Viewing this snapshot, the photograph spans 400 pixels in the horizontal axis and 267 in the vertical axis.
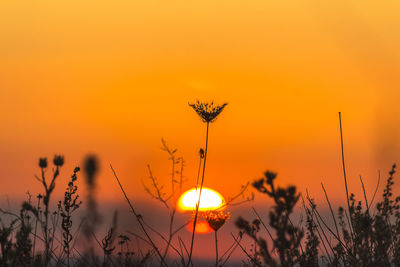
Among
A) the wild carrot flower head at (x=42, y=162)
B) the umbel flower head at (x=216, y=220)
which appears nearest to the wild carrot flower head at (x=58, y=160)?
the wild carrot flower head at (x=42, y=162)

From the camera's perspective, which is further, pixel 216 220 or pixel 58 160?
pixel 216 220

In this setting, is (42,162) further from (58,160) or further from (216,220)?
(216,220)

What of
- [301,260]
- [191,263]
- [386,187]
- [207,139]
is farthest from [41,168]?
[386,187]

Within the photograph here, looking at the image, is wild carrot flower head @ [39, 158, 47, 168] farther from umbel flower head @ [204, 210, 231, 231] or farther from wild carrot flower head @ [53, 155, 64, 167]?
umbel flower head @ [204, 210, 231, 231]

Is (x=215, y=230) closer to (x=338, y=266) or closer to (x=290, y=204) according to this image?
(x=338, y=266)

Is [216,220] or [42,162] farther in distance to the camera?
[216,220]

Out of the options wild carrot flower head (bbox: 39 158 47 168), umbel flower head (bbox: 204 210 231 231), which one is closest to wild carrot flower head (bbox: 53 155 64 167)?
wild carrot flower head (bbox: 39 158 47 168)

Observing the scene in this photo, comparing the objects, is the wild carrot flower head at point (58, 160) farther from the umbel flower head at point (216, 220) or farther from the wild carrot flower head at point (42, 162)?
the umbel flower head at point (216, 220)

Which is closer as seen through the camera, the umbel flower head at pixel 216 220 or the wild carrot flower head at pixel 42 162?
the wild carrot flower head at pixel 42 162

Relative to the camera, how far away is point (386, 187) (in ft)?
18.2

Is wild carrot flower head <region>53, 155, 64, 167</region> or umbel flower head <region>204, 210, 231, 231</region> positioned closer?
wild carrot flower head <region>53, 155, 64, 167</region>

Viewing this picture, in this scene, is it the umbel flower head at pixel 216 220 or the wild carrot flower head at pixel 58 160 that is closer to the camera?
the wild carrot flower head at pixel 58 160

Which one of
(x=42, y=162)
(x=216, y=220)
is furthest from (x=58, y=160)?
(x=216, y=220)

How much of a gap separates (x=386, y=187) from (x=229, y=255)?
1.67 metres
